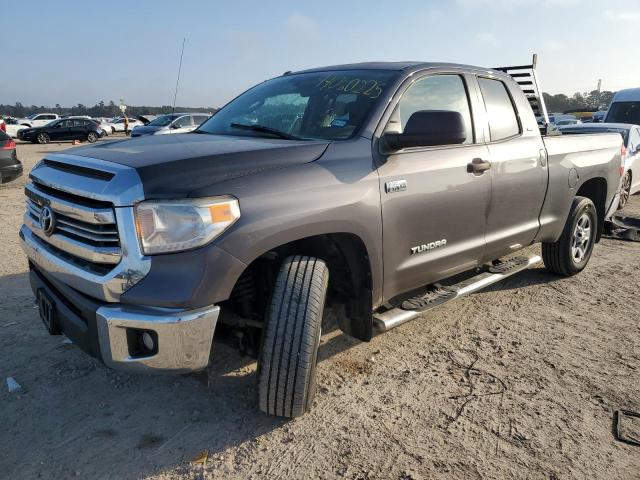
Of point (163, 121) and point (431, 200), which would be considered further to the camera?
point (163, 121)

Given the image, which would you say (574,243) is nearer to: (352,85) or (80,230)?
(352,85)

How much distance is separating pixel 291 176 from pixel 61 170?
1212 millimetres

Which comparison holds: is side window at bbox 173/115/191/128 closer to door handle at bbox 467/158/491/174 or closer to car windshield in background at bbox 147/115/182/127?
car windshield in background at bbox 147/115/182/127

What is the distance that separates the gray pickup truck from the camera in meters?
2.17

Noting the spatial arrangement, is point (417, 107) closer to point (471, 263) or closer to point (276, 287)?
point (471, 263)

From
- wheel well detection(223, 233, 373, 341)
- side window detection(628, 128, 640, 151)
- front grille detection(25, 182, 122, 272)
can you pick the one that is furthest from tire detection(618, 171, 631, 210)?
front grille detection(25, 182, 122, 272)

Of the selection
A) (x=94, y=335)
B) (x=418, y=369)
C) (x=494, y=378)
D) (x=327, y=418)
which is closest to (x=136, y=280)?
(x=94, y=335)

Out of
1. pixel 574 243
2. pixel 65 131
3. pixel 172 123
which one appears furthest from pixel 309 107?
pixel 65 131

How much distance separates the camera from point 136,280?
2.16 m

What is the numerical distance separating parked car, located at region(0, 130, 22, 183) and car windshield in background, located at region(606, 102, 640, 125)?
13.4m

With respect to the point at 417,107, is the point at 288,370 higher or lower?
lower

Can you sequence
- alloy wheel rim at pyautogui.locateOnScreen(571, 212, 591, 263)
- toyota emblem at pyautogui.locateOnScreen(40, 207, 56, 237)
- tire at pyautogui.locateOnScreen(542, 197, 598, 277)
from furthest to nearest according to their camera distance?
alloy wheel rim at pyautogui.locateOnScreen(571, 212, 591, 263)
tire at pyautogui.locateOnScreen(542, 197, 598, 277)
toyota emblem at pyautogui.locateOnScreen(40, 207, 56, 237)

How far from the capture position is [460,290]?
3498 millimetres

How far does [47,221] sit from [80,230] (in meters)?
0.37
